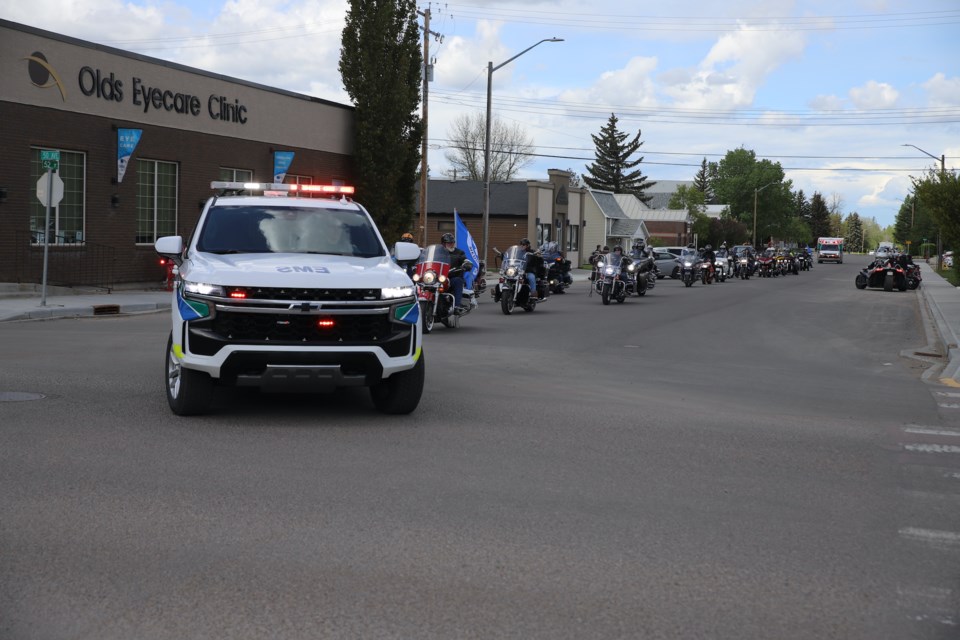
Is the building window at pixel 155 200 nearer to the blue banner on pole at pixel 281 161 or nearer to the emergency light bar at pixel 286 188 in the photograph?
the blue banner on pole at pixel 281 161

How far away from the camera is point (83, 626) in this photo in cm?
450

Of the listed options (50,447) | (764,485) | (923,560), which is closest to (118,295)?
(50,447)

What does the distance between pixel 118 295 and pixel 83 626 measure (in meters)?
23.3

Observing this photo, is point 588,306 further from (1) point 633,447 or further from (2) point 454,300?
(1) point 633,447

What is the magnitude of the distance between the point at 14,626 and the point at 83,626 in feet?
0.93

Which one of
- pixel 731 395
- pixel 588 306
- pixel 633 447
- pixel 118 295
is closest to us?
pixel 633 447

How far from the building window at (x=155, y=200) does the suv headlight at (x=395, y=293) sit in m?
22.1

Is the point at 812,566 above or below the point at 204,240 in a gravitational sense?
below

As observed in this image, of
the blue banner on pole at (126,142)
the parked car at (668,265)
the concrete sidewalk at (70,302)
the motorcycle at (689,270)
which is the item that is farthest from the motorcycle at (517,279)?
the parked car at (668,265)

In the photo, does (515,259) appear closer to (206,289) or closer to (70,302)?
(70,302)

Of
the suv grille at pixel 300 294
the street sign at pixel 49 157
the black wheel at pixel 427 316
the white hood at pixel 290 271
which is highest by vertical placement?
the street sign at pixel 49 157

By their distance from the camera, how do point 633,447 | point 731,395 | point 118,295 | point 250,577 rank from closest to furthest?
1. point 250,577
2. point 633,447
3. point 731,395
4. point 118,295

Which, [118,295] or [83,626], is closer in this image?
[83,626]

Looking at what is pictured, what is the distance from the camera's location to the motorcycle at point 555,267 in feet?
104
